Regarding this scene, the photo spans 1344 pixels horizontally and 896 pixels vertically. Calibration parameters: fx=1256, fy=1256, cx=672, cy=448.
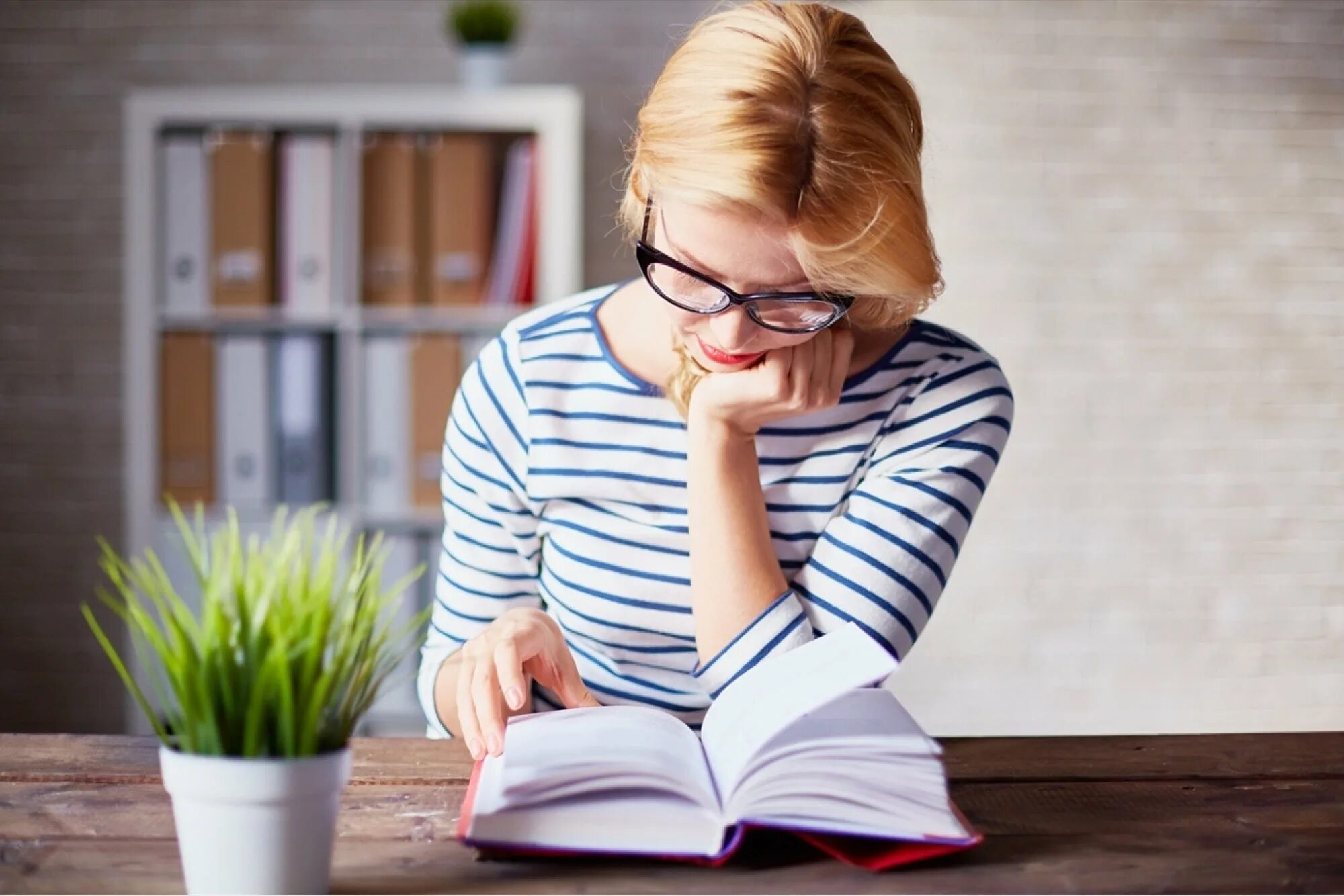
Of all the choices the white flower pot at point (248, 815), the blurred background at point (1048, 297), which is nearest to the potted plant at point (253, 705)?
the white flower pot at point (248, 815)

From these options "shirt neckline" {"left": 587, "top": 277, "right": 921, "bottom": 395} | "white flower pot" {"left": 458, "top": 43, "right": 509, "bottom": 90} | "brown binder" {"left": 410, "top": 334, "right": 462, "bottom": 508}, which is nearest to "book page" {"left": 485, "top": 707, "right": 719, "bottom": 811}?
"shirt neckline" {"left": 587, "top": 277, "right": 921, "bottom": 395}

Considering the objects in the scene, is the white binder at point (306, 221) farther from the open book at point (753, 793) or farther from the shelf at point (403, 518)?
the open book at point (753, 793)

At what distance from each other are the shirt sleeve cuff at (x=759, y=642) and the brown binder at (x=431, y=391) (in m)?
1.66

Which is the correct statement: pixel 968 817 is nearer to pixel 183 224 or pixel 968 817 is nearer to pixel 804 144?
pixel 804 144

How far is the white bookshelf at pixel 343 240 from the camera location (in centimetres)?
252

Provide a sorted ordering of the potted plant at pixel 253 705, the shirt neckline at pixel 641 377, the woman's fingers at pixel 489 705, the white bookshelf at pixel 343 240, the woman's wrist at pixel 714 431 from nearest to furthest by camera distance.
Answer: the potted plant at pixel 253 705 → the woman's fingers at pixel 489 705 → the woman's wrist at pixel 714 431 → the shirt neckline at pixel 641 377 → the white bookshelf at pixel 343 240

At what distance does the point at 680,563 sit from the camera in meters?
1.18

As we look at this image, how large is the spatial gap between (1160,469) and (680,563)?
215 cm

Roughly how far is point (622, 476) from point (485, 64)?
5.53ft

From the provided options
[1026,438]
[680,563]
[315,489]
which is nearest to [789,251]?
[680,563]

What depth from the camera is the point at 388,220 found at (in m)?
2.57

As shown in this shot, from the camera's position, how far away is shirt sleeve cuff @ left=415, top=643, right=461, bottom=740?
1130 mm

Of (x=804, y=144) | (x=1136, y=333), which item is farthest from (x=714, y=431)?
(x=1136, y=333)

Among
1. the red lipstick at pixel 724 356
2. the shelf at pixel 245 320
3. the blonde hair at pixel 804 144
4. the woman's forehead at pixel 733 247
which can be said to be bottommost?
the shelf at pixel 245 320
